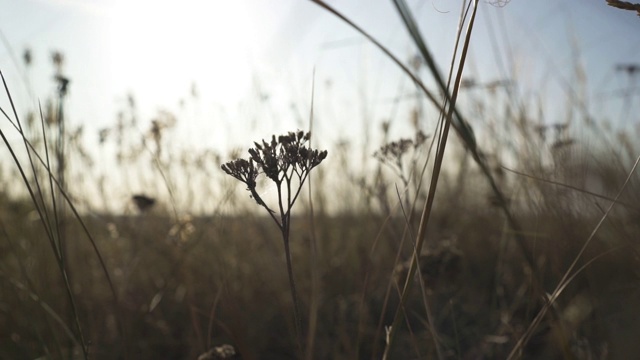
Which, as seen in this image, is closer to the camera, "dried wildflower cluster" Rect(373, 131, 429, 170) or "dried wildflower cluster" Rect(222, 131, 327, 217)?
"dried wildflower cluster" Rect(222, 131, 327, 217)

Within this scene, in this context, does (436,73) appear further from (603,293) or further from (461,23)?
(603,293)

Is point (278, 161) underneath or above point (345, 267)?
above

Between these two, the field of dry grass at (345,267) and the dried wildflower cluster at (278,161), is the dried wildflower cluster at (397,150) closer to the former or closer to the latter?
the field of dry grass at (345,267)

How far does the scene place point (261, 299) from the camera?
2.43 m

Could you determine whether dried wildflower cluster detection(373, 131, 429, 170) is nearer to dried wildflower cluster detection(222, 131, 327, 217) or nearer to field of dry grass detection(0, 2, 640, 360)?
field of dry grass detection(0, 2, 640, 360)

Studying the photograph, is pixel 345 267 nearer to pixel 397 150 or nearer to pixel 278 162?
pixel 397 150

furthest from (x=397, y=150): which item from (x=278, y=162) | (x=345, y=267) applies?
(x=345, y=267)

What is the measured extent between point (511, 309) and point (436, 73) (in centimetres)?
131

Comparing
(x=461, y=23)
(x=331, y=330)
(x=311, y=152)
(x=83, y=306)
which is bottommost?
(x=331, y=330)

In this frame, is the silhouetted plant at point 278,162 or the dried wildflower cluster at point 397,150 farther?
the dried wildflower cluster at point 397,150

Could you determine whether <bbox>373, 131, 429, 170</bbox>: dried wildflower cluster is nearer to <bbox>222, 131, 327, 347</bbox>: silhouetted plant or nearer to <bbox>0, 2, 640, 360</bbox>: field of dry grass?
<bbox>0, 2, 640, 360</bbox>: field of dry grass

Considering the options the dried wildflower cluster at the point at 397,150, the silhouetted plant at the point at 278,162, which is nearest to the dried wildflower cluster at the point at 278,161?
the silhouetted plant at the point at 278,162

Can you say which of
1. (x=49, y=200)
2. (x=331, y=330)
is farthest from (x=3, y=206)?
(x=331, y=330)

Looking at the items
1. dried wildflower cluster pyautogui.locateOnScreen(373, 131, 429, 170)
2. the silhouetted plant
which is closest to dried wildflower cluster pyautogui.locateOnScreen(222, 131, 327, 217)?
the silhouetted plant
